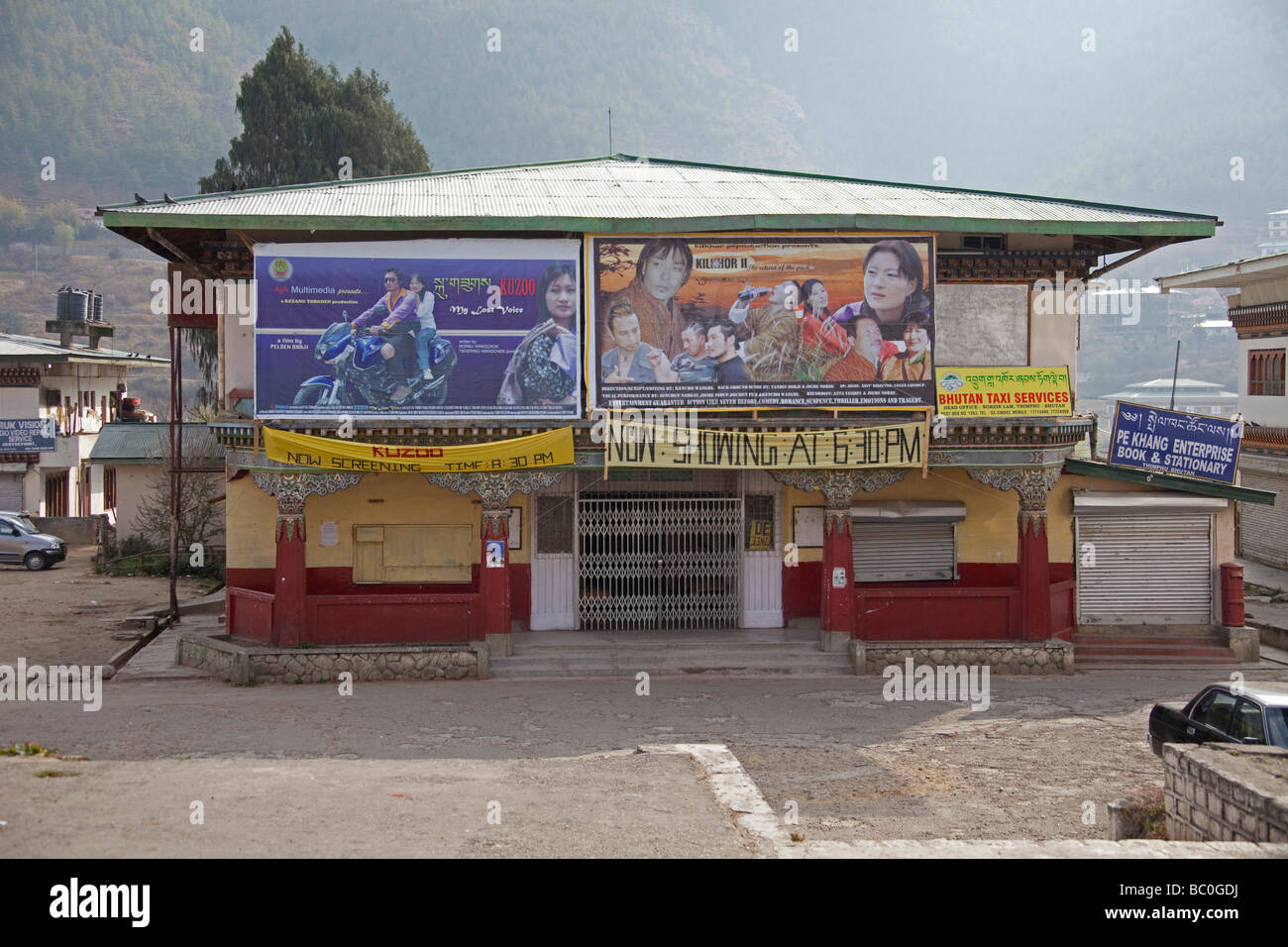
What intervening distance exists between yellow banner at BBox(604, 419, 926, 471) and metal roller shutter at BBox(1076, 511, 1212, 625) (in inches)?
195

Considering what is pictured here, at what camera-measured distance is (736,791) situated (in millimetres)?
12469

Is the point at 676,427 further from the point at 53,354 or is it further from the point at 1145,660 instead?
the point at 53,354

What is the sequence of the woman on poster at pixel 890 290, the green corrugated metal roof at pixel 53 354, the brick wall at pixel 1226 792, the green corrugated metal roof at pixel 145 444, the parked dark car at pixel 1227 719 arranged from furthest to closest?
the green corrugated metal roof at pixel 53 354, the green corrugated metal roof at pixel 145 444, the woman on poster at pixel 890 290, the parked dark car at pixel 1227 719, the brick wall at pixel 1226 792

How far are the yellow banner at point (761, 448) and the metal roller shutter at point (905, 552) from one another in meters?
2.68

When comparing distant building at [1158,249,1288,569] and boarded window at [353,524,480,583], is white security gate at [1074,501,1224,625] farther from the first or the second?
distant building at [1158,249,1288,569]

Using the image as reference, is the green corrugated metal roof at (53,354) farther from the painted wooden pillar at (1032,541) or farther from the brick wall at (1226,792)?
the brick wall at (1226,792)

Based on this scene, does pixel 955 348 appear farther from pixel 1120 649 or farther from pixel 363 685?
pixel 363 685

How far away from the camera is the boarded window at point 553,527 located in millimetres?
22297

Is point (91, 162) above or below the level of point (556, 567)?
above

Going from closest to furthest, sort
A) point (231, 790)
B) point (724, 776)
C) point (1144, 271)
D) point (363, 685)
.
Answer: point (231, 790) < point (724, 776) < point (363, 685) < point (1144, 271)

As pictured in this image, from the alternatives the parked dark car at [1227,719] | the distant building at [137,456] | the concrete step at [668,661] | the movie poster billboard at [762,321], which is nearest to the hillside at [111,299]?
the distant building at [137,456]
